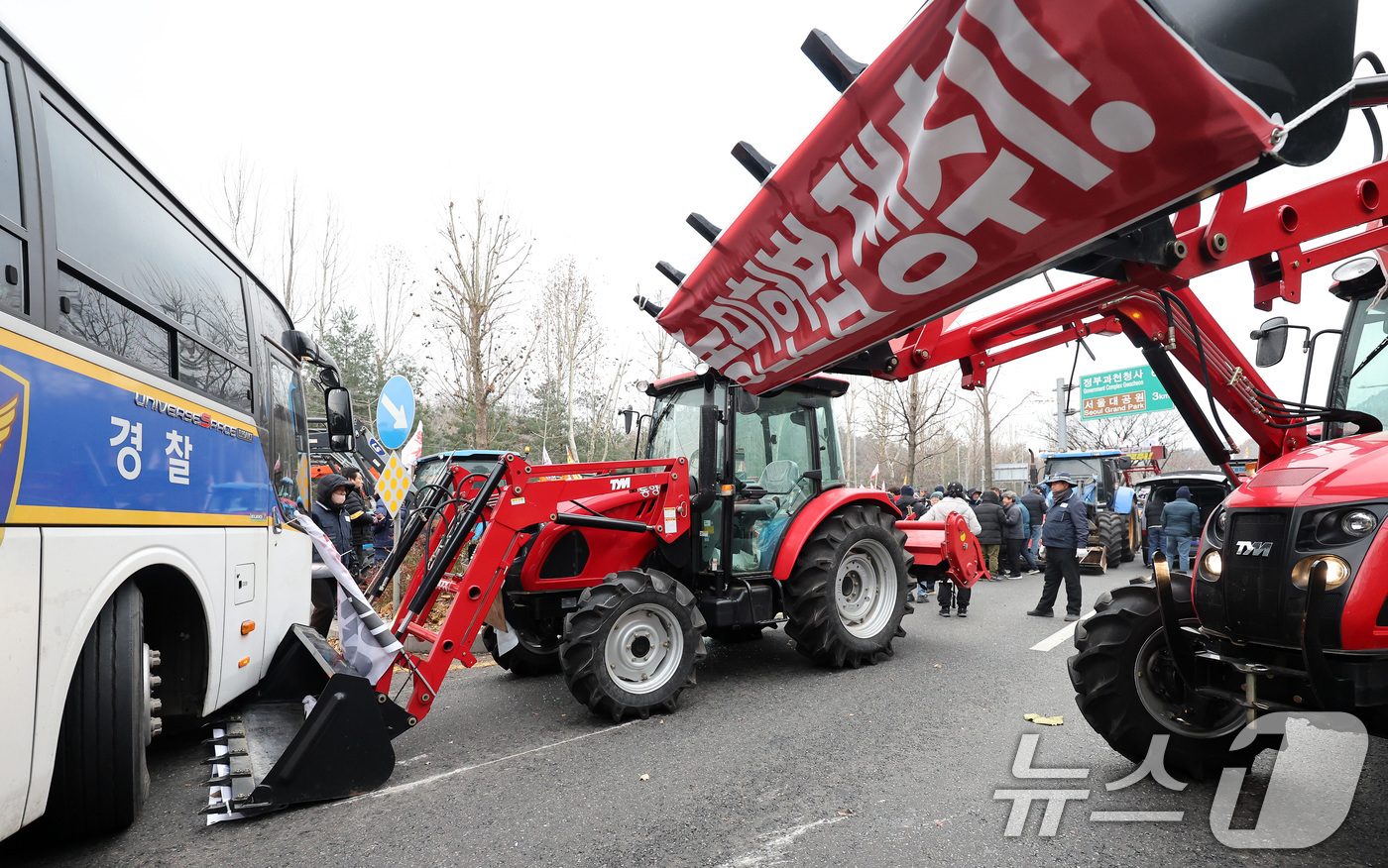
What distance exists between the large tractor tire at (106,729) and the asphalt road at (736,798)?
0.68ft

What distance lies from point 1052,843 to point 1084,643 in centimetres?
90

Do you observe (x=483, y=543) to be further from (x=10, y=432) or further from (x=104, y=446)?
(x=10, y=432)

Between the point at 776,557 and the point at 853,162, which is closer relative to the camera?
the point at 853,162

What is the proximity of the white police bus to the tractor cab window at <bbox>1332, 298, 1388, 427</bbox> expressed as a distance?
528cm

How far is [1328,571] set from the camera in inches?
93.9

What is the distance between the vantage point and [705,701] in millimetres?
5051

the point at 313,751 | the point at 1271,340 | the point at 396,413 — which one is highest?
the point at 1271,340

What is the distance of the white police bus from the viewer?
220cm

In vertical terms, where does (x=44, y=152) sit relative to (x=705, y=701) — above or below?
above

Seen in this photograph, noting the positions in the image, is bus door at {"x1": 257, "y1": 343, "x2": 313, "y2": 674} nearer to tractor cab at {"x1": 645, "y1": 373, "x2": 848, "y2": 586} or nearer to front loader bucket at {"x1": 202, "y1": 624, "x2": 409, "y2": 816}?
front loader bucket at {"x1": 202, "y1": 624, "x2": 409, "y2": 816}

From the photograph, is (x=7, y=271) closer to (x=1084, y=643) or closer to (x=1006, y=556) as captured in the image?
(x=1084, y=643)

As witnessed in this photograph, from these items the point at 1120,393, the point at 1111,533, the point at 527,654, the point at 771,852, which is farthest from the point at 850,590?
the point at 1120,393

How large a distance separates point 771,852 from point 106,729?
2624mm

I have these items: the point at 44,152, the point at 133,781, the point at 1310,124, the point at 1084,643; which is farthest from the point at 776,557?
the point at 44,152
